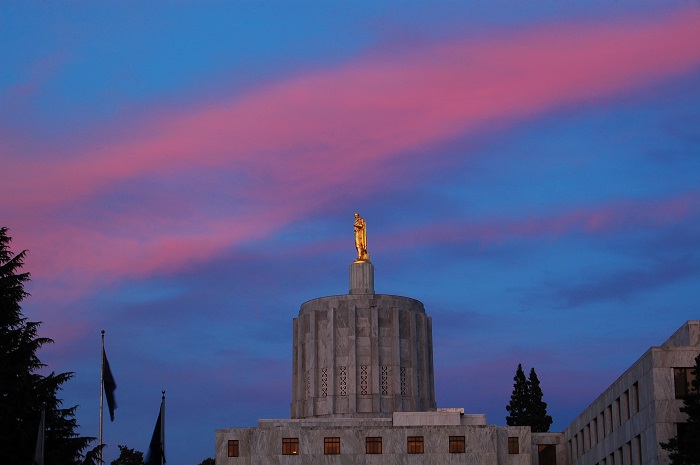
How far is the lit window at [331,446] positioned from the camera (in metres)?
92.8

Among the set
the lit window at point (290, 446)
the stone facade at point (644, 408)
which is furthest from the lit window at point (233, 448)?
the stone facade at point (644, 408)

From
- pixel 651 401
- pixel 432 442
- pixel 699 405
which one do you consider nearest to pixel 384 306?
pixel 432 442

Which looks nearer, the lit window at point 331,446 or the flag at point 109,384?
the flag at point 109,384

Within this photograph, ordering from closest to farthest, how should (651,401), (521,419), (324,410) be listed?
(651,401) < (324,410) < (521,419)

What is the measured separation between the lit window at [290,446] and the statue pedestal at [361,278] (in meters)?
13.6

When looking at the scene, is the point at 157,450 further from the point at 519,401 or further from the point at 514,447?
the point at 519,401

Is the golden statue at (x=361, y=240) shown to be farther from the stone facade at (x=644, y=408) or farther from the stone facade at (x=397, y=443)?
the stone facade at (x=644, y=408)

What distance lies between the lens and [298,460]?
3661 inches

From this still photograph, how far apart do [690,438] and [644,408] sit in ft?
32.0

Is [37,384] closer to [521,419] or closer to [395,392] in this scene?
[395,392]

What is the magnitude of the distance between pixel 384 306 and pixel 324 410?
9140mm

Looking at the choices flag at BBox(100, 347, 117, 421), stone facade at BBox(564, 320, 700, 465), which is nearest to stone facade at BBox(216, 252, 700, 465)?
stone facade at BBox(564, 320, 700, 465)

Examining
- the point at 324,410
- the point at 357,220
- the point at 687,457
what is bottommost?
the point at 687,457

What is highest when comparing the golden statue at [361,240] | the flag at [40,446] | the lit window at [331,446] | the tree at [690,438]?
the golden statue at [361,240]
